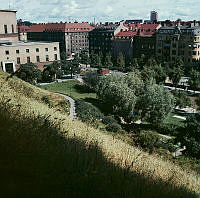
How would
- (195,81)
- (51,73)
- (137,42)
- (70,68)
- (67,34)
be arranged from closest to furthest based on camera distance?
(195,81)
(51,73)
(70,68)
(137,42)
(67,34)

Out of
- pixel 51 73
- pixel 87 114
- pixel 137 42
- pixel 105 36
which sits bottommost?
pixel 51 73

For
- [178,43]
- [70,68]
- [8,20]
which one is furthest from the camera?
[178,43]

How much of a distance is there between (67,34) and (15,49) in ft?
182

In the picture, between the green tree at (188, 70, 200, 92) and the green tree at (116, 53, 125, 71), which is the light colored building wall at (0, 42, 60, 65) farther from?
the green tree at (188, 70, 200, 92)

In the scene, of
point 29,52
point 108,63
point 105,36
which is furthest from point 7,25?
point 105,36

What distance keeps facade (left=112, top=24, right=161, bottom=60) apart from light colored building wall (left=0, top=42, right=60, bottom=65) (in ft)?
97.7

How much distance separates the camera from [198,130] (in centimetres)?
2525

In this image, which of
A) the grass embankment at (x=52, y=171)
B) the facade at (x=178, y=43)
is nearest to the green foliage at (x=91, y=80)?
the facade at (x=178, y=43)

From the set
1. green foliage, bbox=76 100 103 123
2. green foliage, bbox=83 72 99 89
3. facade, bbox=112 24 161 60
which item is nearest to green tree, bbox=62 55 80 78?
green foliage, bbox=83 72 99 89

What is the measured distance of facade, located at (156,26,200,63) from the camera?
2987 inches

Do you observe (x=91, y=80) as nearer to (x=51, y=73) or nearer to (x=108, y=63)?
(x=51, y=73)

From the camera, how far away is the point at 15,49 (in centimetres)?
6750

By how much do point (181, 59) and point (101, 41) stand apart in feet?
128

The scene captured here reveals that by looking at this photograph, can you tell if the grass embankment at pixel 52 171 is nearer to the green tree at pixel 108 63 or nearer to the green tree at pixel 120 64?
the green tree at pixel 120 64
